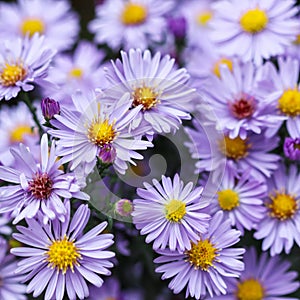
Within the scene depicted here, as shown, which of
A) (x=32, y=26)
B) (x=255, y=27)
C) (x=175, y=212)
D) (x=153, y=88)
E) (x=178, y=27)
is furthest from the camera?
(x=32, y=26)

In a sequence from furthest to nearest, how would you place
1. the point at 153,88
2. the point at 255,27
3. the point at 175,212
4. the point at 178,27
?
the point at 178,27 < the point at 255,27 < the point at 153,88 < the point at 175,212

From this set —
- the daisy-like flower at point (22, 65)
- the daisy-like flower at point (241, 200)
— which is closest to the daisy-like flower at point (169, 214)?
the daisy-like flower at point (241, 200)

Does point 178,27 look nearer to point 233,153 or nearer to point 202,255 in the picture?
point 233,153

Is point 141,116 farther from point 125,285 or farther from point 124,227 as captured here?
point 125,285

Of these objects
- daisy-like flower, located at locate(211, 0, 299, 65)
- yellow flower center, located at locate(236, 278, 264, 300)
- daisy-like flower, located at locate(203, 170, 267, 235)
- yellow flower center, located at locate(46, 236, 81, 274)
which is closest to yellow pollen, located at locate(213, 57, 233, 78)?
daisy-like flower, located at locate(211, 0, 299, 65)

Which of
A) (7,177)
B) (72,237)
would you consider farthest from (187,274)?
(7,177)

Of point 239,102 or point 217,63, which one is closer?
point 239,102

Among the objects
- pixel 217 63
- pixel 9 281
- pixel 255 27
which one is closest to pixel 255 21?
pixel 255 27
